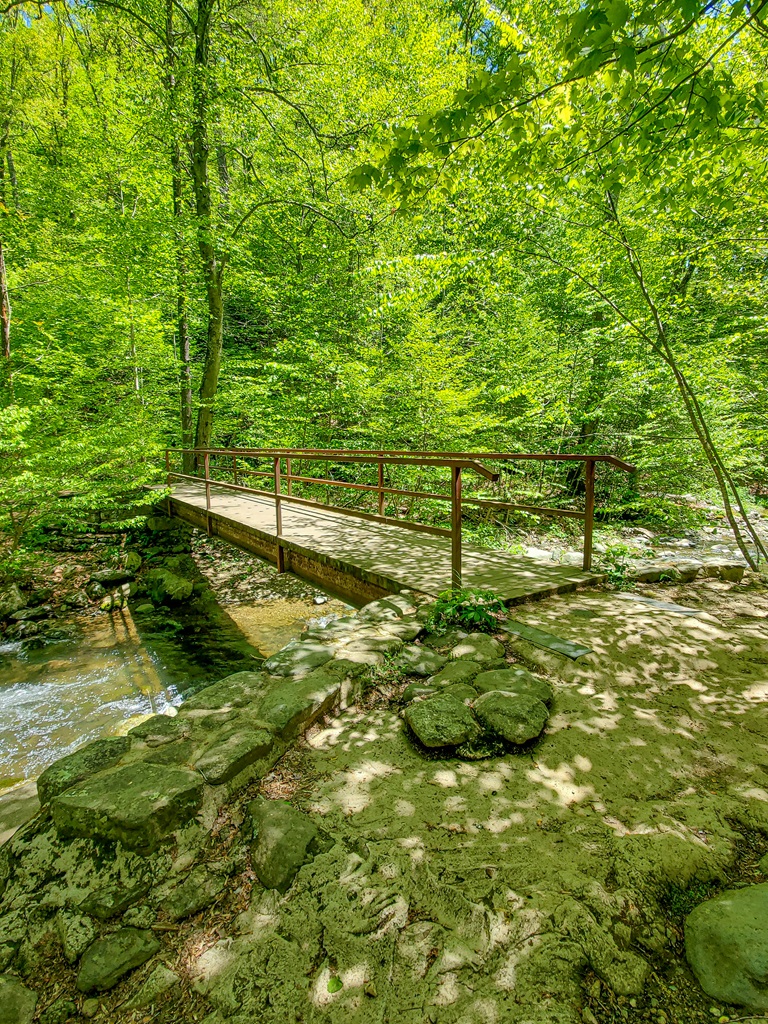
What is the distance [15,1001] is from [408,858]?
3.95ft

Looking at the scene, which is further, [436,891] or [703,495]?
[703,495]

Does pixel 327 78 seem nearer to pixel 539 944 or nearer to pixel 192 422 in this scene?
pixel 192 422

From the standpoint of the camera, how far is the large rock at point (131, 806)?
1588 millimetres

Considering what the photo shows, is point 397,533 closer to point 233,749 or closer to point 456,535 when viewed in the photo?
point 456,535

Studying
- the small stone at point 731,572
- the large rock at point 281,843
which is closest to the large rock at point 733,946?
the large rock at point 281,843

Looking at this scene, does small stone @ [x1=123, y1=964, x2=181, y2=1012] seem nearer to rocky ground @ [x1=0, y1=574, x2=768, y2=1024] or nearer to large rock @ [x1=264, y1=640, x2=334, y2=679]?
rocky ground @ [x1=0, y1=574, x2=768, y2=1024]

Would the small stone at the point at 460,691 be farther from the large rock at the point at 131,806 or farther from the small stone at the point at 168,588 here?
the small stone at the point at 168,588

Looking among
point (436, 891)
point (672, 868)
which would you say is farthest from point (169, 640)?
point (672, 868)

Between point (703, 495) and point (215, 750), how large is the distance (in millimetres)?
7657

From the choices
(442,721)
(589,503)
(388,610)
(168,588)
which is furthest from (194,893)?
(168,588)

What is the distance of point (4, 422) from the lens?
473 centimetres

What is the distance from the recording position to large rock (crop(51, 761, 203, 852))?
1.59 meters

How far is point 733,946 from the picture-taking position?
1134mm

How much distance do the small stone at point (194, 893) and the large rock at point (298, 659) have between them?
109 cm
